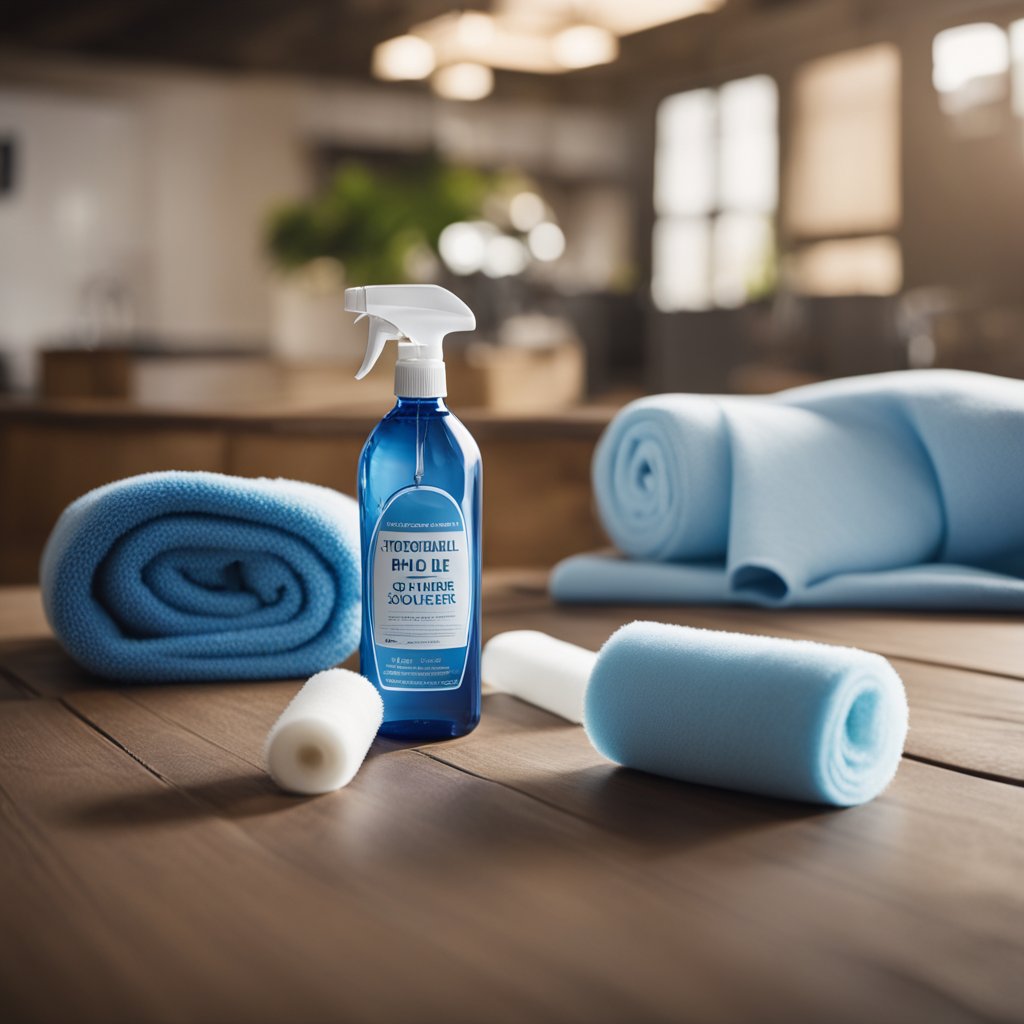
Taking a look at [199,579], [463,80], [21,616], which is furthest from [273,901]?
[463,80]

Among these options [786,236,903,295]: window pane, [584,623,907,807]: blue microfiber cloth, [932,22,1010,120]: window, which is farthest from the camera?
[786,236,903,295]: window pane

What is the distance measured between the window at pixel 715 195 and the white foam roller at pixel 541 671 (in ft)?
22.0

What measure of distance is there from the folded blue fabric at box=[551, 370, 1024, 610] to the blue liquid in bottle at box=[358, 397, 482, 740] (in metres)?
0.40

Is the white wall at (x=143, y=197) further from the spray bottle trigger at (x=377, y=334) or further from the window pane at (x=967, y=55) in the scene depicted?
the spray bottle trigger at (x=377, y=334)

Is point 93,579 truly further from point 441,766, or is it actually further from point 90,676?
point 441,766

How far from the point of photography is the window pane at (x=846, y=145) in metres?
6.65

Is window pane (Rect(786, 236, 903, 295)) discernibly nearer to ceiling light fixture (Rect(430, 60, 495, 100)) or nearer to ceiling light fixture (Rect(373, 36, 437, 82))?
ceiling light fixture (Rect(430, 60, 495, 100))

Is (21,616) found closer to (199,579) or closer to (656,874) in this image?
(199,579)

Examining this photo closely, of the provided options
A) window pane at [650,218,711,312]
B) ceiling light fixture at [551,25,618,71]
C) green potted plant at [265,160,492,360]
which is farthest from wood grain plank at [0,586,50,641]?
window pane at [650,218,711,312]

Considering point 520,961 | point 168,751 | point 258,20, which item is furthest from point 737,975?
point 258,20

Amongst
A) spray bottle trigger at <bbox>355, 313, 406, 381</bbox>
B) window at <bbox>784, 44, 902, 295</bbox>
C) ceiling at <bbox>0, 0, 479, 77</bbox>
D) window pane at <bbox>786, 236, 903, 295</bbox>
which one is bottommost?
spray bottle trigger at <bbox>355, 313, 406, 381</bbox>

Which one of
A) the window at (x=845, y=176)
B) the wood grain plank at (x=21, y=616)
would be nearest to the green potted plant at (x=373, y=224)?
the wood grain plank at (x=21, y=616)

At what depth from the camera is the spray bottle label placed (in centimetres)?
58

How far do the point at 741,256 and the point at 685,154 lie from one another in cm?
79
